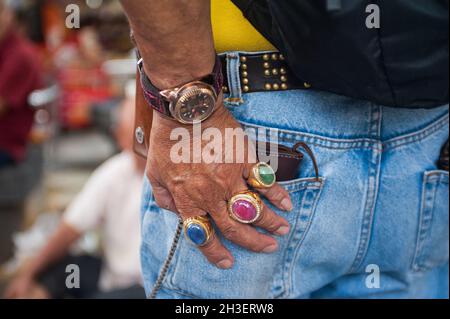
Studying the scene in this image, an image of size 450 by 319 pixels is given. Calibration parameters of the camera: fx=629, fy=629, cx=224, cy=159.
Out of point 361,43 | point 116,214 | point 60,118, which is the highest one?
point 361,43

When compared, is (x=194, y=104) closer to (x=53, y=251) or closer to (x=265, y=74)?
(x=265, y=74)

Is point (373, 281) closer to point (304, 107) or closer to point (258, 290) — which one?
point (258, 290)

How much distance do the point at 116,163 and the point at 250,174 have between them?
4.57 ft

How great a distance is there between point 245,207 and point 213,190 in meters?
0.04

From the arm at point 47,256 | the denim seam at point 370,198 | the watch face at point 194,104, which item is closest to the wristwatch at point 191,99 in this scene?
the watch face at point 194,104

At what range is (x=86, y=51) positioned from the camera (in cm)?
621

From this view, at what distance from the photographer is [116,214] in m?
2.08

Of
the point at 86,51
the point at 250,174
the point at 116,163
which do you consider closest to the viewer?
the point at 250,174

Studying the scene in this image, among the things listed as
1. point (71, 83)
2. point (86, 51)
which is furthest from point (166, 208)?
point (86, 51)

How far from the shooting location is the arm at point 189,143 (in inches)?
26.9

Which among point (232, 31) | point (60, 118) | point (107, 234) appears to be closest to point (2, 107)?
point (107, 234)

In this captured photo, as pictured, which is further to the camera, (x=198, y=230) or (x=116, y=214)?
(x=116, y=214)

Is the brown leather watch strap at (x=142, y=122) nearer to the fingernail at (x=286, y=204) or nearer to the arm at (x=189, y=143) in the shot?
the arm at (x=189, y=143)

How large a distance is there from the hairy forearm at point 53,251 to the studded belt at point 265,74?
1.41 meters
